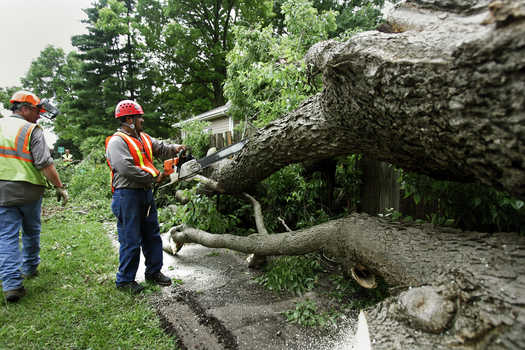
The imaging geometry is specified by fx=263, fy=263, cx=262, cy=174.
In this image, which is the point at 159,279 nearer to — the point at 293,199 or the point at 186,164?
the point at 186,164

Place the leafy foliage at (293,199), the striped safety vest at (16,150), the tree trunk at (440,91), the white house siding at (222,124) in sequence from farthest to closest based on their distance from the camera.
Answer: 1. the white house siding at (222,124)
2. the leafy foliage at (293,199)
3. the striped safety vest at (16,150)
4. the tree trunk at (440,91)

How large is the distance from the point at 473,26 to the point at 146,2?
73.4 feet

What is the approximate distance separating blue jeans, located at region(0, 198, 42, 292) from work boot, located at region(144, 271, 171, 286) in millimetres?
1185

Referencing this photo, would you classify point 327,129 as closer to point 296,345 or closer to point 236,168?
point 236,168

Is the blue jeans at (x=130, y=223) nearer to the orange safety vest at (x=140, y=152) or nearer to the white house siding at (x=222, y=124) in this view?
the orange safety vest at (x=140, y=152)

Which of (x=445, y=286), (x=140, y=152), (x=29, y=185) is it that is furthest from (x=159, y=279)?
(x=445, y=286)

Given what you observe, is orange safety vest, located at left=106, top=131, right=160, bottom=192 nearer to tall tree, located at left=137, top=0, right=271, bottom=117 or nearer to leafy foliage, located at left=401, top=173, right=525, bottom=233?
leafy foliage, located at left=401, top=173, right=525, bottom=233

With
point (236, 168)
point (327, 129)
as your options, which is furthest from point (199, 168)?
point (327, 129)

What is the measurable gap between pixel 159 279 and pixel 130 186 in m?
1.09

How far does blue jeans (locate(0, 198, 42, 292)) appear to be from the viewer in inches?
99.8

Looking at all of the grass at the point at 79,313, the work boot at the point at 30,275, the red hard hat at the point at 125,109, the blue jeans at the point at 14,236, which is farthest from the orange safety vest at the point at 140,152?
the work boot at the point at 30,275

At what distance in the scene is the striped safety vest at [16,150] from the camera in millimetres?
2600

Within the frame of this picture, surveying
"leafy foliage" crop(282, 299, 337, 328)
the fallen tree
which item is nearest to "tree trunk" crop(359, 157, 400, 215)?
the fallen tree

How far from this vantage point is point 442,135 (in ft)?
3.98
